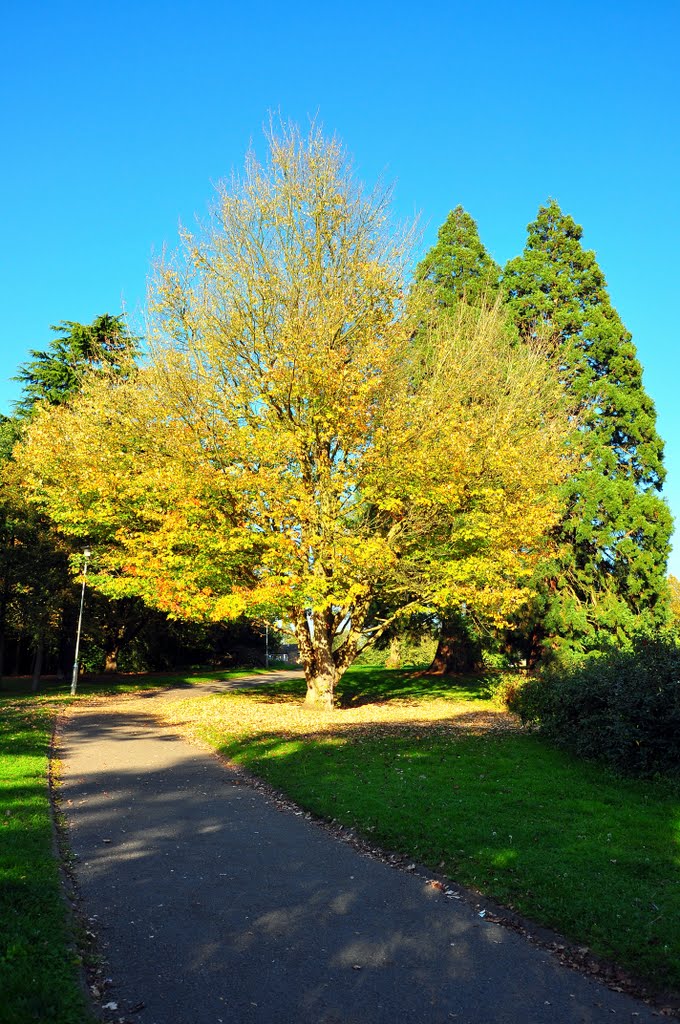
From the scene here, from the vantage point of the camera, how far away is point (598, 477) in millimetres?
26406

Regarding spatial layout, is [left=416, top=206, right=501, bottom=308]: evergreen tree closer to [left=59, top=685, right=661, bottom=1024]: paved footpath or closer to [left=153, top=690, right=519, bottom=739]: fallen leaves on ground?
[left=153, top=690, right=519, bottom=739]: fallen leaves on ground

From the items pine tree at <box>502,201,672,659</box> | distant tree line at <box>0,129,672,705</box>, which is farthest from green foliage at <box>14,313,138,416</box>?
pine tree at <box>502,201,672,659</box>

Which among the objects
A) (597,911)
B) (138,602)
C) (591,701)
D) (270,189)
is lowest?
(597,911)

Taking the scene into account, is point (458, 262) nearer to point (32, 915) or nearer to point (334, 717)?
point (334, 717)

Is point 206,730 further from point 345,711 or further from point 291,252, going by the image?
point 291,252

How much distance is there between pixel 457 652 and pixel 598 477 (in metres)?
11.1

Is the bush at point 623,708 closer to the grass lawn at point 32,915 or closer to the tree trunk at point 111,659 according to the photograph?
the grass lawn at point 32,915

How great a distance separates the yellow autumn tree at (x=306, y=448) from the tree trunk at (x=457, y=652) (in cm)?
1168

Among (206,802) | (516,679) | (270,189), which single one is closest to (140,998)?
(206,802)

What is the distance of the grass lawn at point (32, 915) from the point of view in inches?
161

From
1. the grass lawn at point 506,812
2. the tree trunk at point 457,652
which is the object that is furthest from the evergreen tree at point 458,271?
the grass lawn at point 506,812

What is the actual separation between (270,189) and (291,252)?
2066 mm

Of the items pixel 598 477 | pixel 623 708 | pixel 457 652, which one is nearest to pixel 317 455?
pixel 623 708

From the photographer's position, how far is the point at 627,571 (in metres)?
26.1
